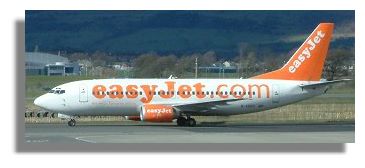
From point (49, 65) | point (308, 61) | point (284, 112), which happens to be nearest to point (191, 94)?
point (308, 61)

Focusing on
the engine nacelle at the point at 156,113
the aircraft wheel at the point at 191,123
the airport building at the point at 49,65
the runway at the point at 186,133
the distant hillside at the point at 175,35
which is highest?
the distant hillside at the point at 175,35

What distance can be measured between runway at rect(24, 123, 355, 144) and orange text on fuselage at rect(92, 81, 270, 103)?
161 cm

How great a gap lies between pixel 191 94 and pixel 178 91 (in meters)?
0.74

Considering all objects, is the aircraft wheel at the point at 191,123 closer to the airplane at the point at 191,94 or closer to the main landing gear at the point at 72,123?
the airplane at the point at 191,94

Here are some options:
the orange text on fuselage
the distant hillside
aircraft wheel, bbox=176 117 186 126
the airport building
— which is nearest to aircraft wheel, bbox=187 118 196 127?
aircraft wheel, bbox=176 117 186 126

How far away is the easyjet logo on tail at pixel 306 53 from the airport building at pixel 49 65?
12378 mm

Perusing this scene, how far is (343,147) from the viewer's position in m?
26.1

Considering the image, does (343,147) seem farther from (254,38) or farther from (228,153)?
(254,38)

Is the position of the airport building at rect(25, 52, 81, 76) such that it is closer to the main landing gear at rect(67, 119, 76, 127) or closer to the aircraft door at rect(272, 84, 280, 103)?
the main landing gear at rect(67, 119, 76, 127)

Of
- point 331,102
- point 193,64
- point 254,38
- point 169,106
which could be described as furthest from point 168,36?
point 169,106

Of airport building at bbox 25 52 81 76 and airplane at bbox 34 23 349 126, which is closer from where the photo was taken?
airport building at bbox 25 52 81 76

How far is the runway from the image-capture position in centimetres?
3066

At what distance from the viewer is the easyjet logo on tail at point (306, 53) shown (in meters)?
42.4

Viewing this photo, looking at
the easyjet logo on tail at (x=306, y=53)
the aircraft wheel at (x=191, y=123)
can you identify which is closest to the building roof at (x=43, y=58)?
the aircraft wheel at (x=191, y=123)
